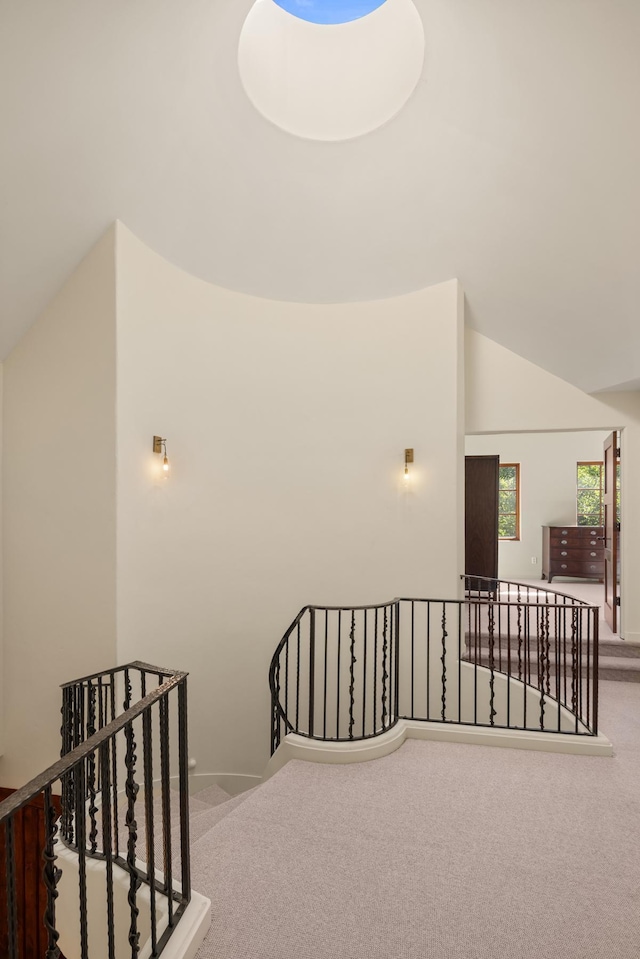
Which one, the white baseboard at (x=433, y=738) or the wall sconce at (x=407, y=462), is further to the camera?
the wall sconce at (x=407, y=462)

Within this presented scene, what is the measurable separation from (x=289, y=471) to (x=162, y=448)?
134cm

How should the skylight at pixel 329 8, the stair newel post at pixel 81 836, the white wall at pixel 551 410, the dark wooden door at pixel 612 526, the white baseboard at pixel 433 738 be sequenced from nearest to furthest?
the stair newel post at pixel 81 836
the white baseboard at pixel 433 738
the skylight at pixel 329 8
the white wall at pixel 551 410
the dark wooden door at pixel 612 526

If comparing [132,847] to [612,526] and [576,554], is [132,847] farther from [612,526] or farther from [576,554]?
[576,554]

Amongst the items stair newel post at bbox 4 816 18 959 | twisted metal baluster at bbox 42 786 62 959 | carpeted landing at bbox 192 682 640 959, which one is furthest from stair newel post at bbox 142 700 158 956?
stair newel post at bbox 4 816 18 959

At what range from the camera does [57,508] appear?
489cm

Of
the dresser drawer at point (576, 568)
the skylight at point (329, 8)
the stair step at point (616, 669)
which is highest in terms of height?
the skylight at point (329, 8)

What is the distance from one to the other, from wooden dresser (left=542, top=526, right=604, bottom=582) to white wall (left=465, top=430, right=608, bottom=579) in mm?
641

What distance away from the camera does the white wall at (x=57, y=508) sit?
185 inches

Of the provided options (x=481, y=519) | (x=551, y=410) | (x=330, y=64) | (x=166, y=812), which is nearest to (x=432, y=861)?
(x=166, y=812)

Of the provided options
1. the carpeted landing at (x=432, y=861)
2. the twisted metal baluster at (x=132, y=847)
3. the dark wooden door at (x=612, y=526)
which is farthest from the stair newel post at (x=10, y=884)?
the dark wooden door at (x=612, y=526)

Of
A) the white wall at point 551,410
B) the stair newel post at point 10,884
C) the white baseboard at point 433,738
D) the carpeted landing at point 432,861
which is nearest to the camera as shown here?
the stair newel post at point 10,884

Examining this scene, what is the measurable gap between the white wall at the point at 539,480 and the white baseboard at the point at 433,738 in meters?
7.25

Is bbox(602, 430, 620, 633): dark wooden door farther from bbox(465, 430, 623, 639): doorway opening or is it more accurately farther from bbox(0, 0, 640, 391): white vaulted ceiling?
bbox(465, 430, 623, 639): doorway opening

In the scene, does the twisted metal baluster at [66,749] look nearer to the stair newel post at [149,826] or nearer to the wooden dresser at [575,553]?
the stair newel post at [149,826]
